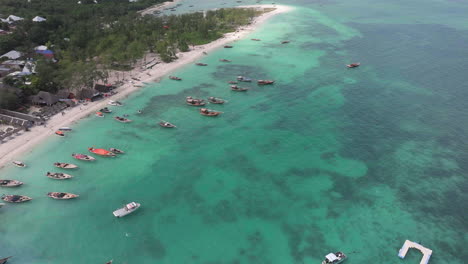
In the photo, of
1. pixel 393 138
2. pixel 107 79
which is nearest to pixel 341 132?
pixel 393 138

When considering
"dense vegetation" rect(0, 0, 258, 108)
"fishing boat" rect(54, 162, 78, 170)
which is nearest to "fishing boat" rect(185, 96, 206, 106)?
"dense vegetation" rect(0, 0, 258, 108)

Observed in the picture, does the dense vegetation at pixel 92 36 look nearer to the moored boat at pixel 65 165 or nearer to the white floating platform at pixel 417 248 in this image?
the moored boat at pixel 65 165

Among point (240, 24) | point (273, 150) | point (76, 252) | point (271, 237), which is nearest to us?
point (76, 252)

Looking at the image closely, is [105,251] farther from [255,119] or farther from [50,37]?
[50,37]

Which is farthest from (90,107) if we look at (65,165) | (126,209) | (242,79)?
(242,79)

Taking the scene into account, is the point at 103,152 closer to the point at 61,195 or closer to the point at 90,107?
the point at 61,195

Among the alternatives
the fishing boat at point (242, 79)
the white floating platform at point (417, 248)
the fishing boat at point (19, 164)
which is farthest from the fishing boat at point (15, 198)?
the fishing boat at point (242, 79)
